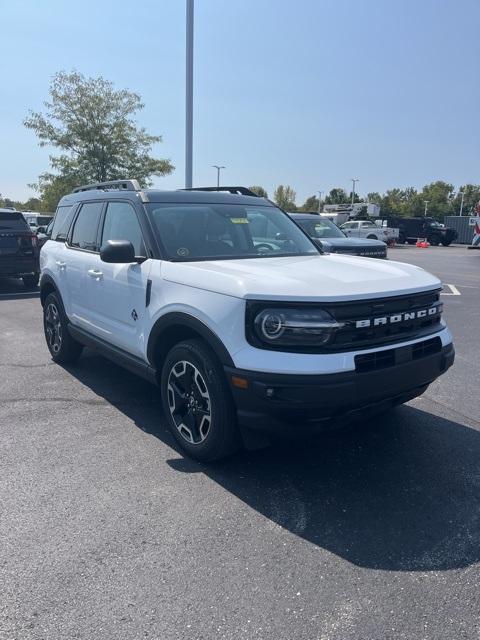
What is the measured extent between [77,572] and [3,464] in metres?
1.41

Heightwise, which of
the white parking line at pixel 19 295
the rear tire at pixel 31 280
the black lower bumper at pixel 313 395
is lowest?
the white parking line at pixel 19 295

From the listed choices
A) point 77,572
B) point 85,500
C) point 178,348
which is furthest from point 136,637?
point 178,348

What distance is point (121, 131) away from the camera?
22.0 m

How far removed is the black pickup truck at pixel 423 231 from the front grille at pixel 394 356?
40.8m

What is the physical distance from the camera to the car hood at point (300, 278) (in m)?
3.14

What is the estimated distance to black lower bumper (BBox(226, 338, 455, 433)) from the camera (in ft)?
9.83

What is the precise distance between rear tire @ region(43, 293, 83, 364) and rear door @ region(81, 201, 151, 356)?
93cm

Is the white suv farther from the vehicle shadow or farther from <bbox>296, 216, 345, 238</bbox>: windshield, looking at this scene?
<bbox>296, 216, 345, 238</bbox>: windshield

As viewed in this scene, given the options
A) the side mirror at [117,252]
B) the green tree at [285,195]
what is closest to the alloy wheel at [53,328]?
the side mirror at [117,252]

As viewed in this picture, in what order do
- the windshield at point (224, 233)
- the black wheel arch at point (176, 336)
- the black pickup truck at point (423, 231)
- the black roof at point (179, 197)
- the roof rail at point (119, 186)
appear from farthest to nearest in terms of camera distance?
the black pickup truck at point (423, 231)
the roof rail at point (119, 186)
the black roof at point (179, 197)
the windshield at point (224, 233)
the black wheel arch at point (176, 336)

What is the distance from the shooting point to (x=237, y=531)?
2.97 metres

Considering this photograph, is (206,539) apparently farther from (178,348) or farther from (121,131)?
(121,131)

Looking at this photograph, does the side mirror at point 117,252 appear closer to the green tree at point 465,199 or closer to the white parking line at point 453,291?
the white parking line at point 453,291

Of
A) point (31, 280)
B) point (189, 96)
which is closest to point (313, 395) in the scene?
point (31, 280)
